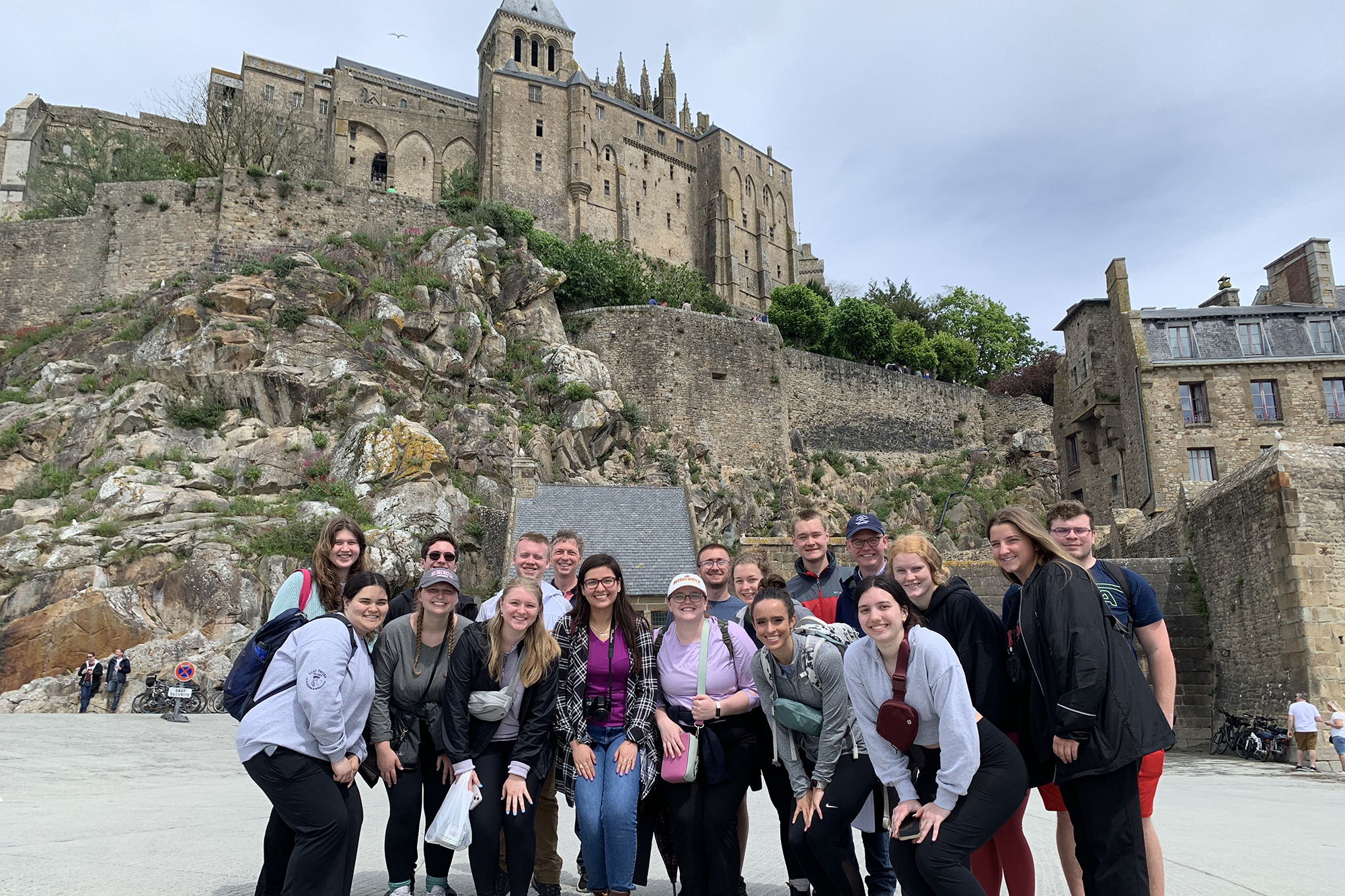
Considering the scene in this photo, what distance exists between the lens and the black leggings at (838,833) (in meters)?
3.63

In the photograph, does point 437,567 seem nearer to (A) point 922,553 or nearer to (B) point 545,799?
(B) point 545,799

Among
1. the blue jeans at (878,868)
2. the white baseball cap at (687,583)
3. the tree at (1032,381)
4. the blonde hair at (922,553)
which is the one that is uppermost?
the tree at (1032,381)

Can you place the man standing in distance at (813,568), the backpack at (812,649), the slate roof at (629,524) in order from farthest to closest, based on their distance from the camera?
the slate roof at (629,524) → the man standing in distance at (813,568) → the backpack at (812,649)

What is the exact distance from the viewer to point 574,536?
18.7ft

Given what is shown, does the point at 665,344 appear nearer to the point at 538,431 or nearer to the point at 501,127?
the point at 538,431

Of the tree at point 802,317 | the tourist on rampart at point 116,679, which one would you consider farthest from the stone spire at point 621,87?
the tourist on rampart at point 116,679

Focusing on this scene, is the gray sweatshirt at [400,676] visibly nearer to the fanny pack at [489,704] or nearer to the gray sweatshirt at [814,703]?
the fanny pack at [489,704]

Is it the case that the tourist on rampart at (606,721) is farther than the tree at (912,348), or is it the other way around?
the tree at (912,348)

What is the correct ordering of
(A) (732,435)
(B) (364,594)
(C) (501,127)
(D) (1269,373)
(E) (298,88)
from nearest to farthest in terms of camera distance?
(B) (364,594), (D) (1269,373), (A) (732,435), (C) (501,127), (E) (298,88)

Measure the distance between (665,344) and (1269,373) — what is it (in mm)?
17424

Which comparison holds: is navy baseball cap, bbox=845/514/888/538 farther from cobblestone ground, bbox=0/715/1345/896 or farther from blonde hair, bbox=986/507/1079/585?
cobblestone ground, bbox=0/715/1345/896

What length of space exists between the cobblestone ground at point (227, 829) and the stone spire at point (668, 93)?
213ft

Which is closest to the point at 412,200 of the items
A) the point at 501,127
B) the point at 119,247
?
the point at 119,247

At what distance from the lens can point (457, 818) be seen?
12.4 ft
